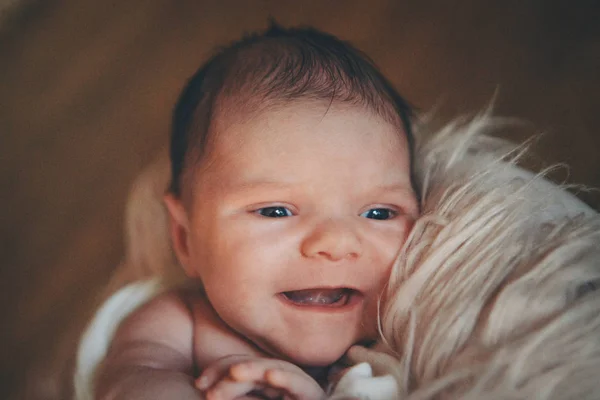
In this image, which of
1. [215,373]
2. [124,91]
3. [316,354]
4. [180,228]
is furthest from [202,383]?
[124,91]

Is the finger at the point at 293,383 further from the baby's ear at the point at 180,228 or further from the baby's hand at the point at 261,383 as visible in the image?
the baby's ear at the point at 180,228

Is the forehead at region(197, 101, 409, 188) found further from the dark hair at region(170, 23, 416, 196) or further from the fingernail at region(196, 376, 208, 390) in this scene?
the fingernail at region(196, 376, 208, 390)

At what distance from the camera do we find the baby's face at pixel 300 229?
67 centimetres

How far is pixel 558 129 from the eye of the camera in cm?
90

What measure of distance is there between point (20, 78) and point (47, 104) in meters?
0.06

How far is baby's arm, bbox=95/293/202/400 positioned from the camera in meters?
0.59

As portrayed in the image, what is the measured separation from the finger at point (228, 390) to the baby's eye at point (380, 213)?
10.1 inches

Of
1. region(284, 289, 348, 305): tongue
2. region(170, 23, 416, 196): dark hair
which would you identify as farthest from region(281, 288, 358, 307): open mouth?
region(170, 23, 416, 196): dark hair

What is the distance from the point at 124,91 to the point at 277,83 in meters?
0.53

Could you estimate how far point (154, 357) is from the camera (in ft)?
2.23

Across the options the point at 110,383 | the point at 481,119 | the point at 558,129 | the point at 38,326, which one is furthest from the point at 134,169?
the point at 558,129

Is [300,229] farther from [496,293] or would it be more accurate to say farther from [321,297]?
[496,293]

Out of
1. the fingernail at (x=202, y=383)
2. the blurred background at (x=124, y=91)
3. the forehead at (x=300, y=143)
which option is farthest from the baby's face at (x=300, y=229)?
the blurred background at (x=124, y=91)

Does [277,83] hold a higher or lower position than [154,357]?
higher
